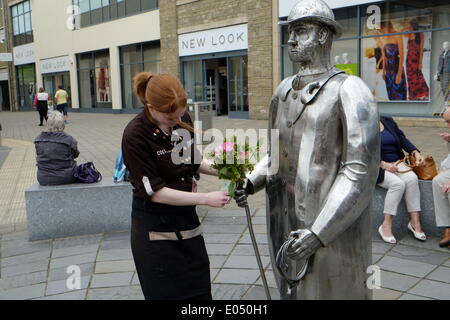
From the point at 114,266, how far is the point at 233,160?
97.5 inches

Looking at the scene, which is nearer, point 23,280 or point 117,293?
point 117,293

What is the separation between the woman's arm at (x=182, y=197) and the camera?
222cm

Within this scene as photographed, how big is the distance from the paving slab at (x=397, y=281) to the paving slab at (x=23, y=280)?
2.75 m

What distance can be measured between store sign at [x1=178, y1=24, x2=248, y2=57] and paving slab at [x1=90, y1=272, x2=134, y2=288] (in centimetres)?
1428

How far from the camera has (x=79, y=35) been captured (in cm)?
2859

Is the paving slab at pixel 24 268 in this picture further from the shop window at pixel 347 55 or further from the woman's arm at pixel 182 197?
the shop window at pixel 347 55

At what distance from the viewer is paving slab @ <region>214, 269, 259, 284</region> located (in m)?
3.92

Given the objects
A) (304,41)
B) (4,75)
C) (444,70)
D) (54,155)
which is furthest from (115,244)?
(4,75)

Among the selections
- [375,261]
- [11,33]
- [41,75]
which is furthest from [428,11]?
[11,33]

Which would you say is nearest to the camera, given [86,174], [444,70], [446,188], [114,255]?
[446,188]

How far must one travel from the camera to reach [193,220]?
2500 mm

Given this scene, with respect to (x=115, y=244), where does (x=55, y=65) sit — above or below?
above

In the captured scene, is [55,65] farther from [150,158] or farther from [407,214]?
[150,158]

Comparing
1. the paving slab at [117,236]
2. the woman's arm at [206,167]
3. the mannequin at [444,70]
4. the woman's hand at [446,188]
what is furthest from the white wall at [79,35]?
the woman's arm at [206,167]
